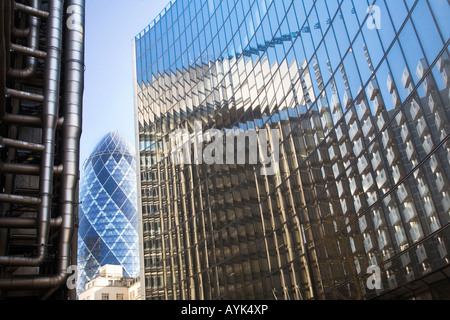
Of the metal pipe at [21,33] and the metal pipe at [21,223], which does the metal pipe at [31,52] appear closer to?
the metal pipe at [21,33]

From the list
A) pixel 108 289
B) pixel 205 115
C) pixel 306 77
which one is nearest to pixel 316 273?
pixel 306 77

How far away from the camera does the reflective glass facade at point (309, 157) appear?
18.7m

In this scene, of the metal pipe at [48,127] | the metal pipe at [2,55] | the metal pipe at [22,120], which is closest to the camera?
the metal pipe at [2,55]

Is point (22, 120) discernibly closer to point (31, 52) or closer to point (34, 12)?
point (31, 52)

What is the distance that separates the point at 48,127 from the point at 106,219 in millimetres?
165999

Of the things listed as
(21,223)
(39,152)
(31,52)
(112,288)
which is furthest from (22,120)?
(112,288)

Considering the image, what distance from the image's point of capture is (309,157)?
28734 mm

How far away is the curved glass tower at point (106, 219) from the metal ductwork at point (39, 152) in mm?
159306

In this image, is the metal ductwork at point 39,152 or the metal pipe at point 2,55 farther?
the metal ductwork at point 39,152

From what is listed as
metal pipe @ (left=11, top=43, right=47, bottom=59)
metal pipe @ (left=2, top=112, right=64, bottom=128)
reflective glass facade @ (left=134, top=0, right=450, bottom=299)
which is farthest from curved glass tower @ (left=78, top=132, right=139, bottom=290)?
metal pipe @ (left=11, top=43, right=47, bottom=59)

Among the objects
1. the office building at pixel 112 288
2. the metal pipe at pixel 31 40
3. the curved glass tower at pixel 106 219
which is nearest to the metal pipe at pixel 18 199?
the metal pipe at pixel 31 40

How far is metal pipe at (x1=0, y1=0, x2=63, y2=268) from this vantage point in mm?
27453

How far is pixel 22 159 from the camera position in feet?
107

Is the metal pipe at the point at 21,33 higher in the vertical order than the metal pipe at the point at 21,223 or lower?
higher
